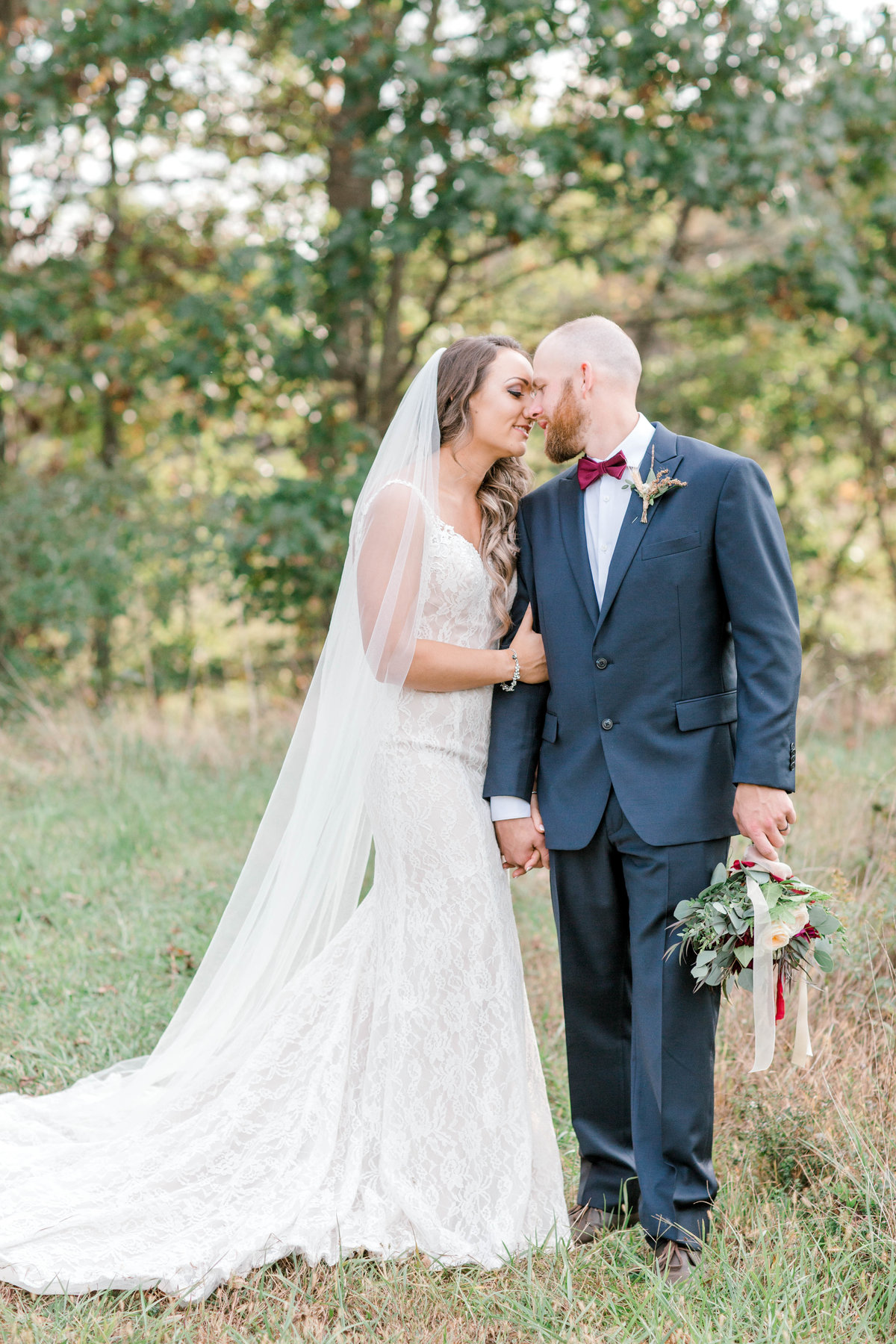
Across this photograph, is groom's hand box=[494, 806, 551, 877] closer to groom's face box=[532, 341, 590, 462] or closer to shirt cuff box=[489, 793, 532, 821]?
shirt cuff box=[489, 793, 532, 821]

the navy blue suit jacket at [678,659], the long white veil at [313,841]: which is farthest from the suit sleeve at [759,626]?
the long white veil at [313,841]

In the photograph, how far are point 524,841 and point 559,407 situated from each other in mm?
1163

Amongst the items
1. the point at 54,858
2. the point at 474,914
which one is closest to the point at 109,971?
the point at 54,858

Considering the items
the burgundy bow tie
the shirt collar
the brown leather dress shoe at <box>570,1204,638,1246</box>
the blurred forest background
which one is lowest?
the brown leather dress shoe at <box>570,1204,638,1246</box>

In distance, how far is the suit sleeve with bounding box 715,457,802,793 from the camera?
103 inches

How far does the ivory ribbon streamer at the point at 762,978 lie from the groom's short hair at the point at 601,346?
1348mm

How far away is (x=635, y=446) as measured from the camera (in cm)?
294

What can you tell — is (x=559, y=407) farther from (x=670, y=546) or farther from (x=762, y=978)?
(x=762, y=978)

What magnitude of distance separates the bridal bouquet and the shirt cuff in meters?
0.50

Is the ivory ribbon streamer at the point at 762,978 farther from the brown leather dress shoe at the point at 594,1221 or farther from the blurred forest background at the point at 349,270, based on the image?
the blurred forest background at the point at 349,270

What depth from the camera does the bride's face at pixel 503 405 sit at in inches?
123

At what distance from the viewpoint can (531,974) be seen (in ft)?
14.9

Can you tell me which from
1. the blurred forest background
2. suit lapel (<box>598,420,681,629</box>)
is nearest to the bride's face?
suit lapel (<box>598,420,681,629</box>)

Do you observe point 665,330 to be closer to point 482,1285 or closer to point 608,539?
point 608,539
